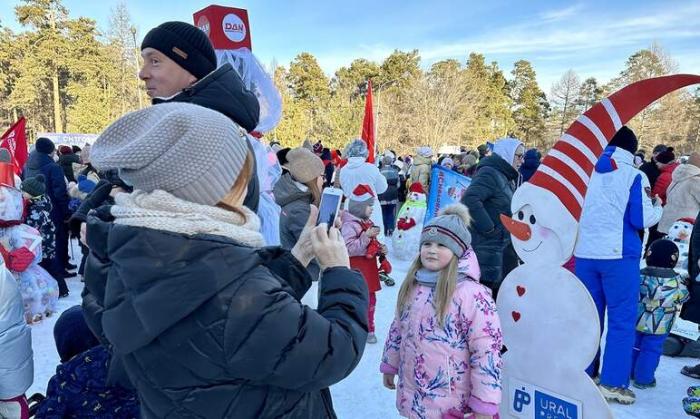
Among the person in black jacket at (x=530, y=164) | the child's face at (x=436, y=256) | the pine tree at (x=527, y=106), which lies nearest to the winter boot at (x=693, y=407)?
the child's face at (x=436, y=256)

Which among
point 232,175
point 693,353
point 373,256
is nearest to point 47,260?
point 373,256

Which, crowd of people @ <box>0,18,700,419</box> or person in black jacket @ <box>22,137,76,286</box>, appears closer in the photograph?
crowd of people @ <box>0,18,700,419</box>

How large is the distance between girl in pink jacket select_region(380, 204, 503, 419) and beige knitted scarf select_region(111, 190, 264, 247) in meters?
1.43

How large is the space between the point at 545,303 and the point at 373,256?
2.13m

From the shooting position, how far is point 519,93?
2025 inches

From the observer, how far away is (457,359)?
2.12 m

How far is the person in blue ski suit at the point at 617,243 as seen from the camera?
3154 mm

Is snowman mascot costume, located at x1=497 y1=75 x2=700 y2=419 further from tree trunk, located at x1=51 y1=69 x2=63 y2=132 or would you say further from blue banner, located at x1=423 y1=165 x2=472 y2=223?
tree trunk, located at x1=51 y1=69 x2=63 y2=132

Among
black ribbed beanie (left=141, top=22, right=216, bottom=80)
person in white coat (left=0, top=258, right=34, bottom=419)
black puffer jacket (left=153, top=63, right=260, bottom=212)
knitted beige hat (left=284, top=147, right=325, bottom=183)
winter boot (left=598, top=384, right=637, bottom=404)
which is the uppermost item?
black ribbed beanie (left=141, top=22, right=216, bottom=80)

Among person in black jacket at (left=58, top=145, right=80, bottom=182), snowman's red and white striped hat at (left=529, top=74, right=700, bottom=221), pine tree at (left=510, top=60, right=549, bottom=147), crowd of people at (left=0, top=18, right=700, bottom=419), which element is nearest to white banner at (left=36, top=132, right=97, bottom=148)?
person in black jacket at (left=58, top=145, right=80, bottom=182)

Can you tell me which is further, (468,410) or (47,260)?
(47,260)

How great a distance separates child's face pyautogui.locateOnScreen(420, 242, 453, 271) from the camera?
229cm

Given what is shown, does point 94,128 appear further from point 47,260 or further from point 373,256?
point 373,256

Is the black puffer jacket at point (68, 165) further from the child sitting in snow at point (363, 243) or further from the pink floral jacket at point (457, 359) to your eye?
the pink floral jacket at point (457, 359)
